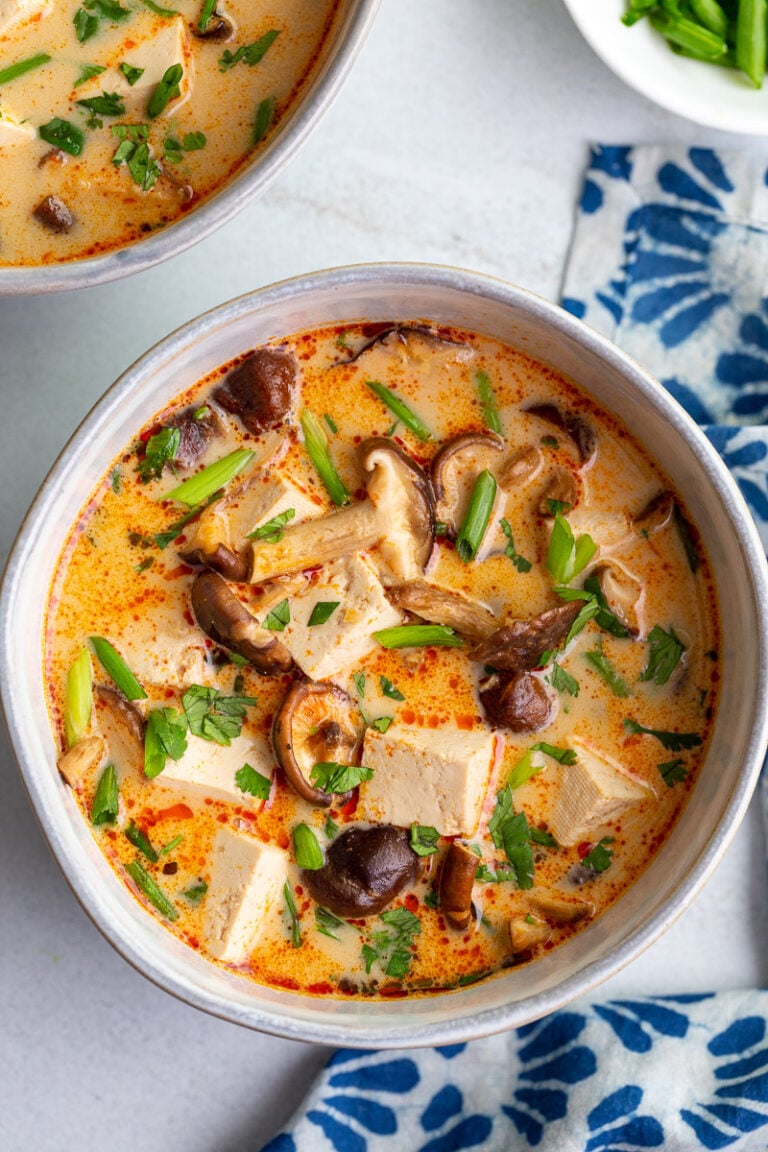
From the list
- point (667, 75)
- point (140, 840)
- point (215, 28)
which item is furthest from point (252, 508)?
point (667, 75)

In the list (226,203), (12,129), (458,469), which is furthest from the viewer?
(458,469)

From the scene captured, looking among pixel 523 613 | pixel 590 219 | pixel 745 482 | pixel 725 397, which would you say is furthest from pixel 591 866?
pixel 590 219

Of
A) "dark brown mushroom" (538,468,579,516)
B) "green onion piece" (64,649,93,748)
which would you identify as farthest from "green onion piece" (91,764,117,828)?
"dark brown mushroom" (538,468,579,516)

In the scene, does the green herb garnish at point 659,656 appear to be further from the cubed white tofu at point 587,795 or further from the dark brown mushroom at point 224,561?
the dark brown mushroom at point 224,561

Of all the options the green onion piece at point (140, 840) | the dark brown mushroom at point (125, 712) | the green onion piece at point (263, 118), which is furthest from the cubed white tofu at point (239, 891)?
the green onion piece at point (263, 118)

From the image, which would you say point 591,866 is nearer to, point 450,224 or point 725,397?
point 725,397

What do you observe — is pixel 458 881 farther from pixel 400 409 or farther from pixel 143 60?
pixel 143 60
